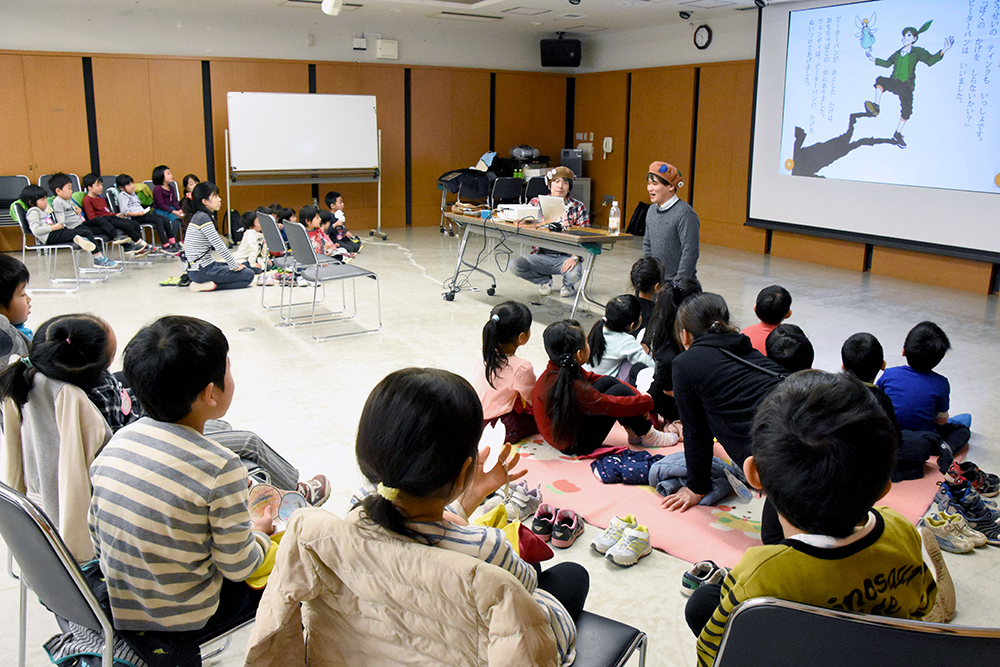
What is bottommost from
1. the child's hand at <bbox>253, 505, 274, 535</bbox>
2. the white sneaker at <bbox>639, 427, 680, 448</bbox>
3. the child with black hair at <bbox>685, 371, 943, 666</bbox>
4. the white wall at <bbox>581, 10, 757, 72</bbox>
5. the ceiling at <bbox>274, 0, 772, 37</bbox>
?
the white sneaker at <bbox>639, 427, 680, 448</bbox>

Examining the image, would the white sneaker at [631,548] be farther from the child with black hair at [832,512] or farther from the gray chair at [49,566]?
the gray chair at [49,566]

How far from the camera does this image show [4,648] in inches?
81.0

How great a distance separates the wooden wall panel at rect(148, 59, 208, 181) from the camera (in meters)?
9.36

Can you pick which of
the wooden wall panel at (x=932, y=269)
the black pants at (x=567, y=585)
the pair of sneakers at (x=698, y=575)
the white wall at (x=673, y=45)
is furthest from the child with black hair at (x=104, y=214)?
the wooden wall panel at (x=932, y=269)

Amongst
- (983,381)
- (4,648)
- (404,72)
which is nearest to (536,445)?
(4,648)

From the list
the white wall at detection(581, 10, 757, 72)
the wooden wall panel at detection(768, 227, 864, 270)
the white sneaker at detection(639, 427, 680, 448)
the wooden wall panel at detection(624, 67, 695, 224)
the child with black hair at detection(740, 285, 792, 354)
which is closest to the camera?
the white sneaker at detection(639, 427, 680, 448)

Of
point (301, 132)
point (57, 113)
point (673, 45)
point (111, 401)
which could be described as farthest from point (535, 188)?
point (111, 401)

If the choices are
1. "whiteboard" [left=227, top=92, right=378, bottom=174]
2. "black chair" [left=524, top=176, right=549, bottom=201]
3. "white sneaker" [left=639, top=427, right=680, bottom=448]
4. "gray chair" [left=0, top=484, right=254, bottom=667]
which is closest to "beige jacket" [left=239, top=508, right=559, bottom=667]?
"gray chair" [left=0, top=484, right=254, bottom=667]

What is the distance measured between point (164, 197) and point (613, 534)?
762cm

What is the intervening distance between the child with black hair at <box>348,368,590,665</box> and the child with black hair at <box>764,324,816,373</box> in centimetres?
213

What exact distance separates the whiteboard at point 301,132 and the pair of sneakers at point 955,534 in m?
8.75

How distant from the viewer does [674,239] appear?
468 centimetres

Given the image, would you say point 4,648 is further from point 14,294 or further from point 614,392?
point 614,392

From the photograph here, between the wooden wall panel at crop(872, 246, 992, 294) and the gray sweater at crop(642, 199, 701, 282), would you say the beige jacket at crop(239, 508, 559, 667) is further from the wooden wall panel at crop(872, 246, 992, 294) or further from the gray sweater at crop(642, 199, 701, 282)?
the wooden wall panel at crop(872, 246, 992, 294)
